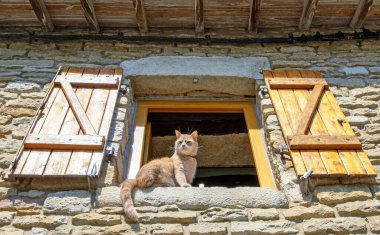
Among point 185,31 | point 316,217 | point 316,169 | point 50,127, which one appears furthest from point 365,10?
point 50,127

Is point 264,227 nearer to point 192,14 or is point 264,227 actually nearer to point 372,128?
point 372,128

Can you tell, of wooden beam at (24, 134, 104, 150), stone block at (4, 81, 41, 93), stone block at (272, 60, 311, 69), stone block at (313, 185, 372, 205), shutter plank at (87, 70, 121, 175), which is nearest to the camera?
stone block at (313, 185, 372, 205)

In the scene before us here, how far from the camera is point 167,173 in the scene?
318 centimetres

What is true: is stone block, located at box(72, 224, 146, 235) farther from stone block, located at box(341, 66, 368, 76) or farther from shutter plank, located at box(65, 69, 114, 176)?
stone block, located at box(341, 66, 368, 76)

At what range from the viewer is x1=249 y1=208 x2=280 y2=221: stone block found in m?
2.76

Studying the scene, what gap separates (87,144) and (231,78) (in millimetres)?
1851

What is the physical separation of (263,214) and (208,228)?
1.38 feet

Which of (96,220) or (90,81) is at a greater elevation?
(90,81)

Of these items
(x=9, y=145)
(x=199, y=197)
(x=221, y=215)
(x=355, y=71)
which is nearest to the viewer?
(x=221, y=215)

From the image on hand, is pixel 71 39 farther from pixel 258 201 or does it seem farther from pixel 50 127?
pixel 258 201

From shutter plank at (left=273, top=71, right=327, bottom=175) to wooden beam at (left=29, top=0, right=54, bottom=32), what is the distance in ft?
9.07

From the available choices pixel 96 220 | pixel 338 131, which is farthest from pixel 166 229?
pixel 338 131

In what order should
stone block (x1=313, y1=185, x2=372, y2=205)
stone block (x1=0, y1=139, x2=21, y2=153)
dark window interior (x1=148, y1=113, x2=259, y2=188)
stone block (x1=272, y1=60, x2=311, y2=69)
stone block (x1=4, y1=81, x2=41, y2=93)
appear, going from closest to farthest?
stone block (x1=313, y1=185, x2=372, y2=205) → stone block (x1=0, y1=139, x2=21, y2=153) → stone block (x1=4, y1=81, x2=41, y2=93) → stone block (x1=272, y1=60, x2=311, y2=69) → dark window interior (x1=148, y1=113, x2=259, y2=188)

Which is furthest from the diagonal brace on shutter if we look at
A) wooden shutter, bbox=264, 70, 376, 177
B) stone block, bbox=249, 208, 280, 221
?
stone block, bbox=249, 208, 280, 221
